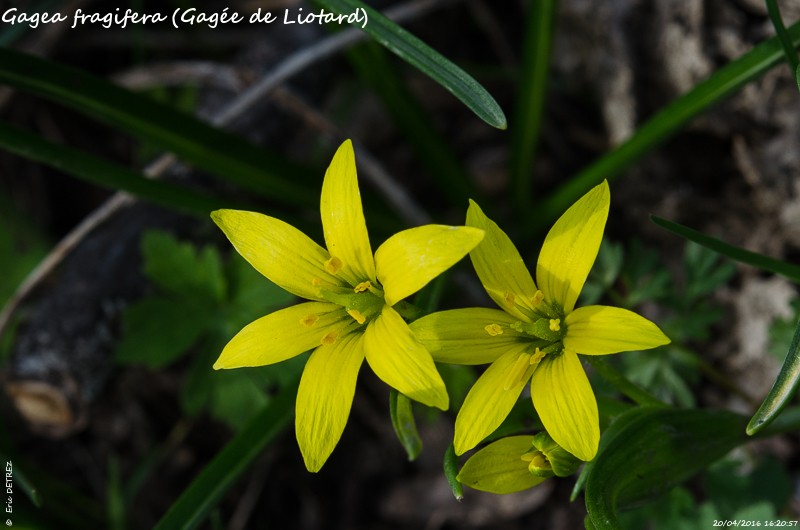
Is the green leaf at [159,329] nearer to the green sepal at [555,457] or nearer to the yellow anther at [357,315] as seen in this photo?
the yellow anther at [357,315]

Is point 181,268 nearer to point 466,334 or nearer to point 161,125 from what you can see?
point 161,125

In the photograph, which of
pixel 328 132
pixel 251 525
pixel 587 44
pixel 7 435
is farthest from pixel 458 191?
pixel 7 435

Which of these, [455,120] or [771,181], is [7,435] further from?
[771,181]

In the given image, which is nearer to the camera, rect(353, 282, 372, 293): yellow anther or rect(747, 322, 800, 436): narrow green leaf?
rect(747, 322, 800, 436): narrow green leaf

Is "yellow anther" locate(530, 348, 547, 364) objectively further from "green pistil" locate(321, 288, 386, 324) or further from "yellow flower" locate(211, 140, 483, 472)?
"green pistil" locate(321, 288, 386, 324)

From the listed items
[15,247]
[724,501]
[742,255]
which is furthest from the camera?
[15,247]

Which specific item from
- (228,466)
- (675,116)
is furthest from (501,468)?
(675,116)

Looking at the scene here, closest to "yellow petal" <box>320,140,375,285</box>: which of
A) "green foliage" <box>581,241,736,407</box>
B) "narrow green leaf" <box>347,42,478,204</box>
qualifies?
"green foliage" <box>581,241,736,407</box>
